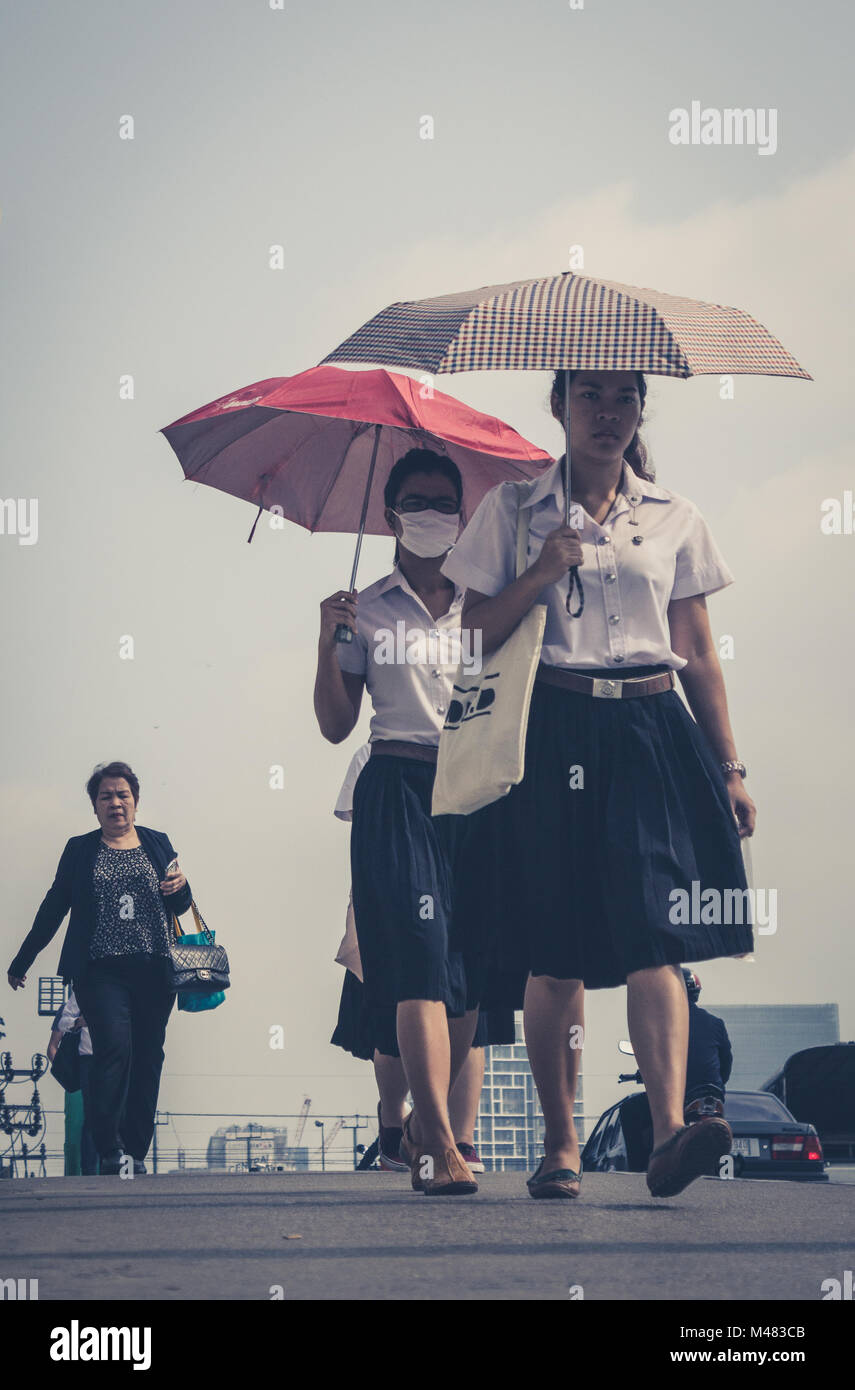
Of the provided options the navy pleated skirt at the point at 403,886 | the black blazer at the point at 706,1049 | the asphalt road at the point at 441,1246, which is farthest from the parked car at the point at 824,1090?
the navy pleated skirt at the point at 403,886

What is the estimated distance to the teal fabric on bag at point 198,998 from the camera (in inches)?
371

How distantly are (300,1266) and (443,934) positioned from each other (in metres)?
2.63

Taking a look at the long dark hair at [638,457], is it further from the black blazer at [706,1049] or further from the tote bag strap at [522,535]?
the black blazer at [706,1049]

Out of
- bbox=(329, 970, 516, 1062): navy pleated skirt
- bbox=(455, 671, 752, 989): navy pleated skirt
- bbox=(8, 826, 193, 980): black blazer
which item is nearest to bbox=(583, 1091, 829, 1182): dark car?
bbox=(329, 970, 516, 1062): navy pleated skirt

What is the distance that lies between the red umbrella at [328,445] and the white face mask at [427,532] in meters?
0.47

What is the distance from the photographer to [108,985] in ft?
30.1

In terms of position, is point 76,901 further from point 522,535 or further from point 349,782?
point 522,535

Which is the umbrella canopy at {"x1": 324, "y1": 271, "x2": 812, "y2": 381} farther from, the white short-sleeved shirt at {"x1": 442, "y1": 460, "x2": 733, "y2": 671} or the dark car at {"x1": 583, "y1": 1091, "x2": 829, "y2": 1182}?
the dark car at {"x1": 583, "y1": 1091, "x2": 829, "y2": 1182}

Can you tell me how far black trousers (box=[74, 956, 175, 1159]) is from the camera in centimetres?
911

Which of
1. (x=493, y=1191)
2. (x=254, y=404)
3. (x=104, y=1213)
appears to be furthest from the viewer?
(x=254, y=404)

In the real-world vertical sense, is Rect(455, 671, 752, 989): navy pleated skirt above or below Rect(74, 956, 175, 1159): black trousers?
above

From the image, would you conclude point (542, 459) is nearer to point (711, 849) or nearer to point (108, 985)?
point (711, 849)

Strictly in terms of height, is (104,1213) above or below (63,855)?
below
